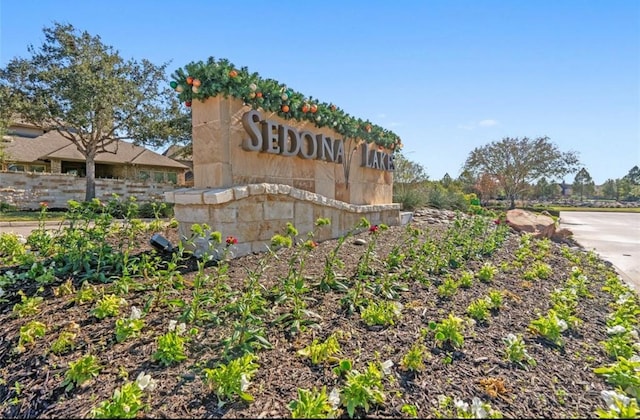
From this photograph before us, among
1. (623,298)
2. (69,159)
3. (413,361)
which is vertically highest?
(69,159)

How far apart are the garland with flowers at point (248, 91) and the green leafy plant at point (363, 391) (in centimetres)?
337

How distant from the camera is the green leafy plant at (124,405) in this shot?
1346mm

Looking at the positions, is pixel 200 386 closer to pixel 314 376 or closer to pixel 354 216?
pixel 314 376

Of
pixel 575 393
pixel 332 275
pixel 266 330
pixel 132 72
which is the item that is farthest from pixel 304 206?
pixel 132 72

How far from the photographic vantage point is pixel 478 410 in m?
1.43

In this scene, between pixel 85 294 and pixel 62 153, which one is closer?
pixel 85 294

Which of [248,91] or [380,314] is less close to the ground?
[248,91]

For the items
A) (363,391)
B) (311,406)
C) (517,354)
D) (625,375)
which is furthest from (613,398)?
(311,406)

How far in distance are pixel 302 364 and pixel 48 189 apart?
15.8m

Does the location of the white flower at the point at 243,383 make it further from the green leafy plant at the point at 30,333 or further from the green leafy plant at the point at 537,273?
the green leafy plant at the point at 537,273

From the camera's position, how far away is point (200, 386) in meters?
1.59

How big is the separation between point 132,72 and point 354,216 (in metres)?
13.5

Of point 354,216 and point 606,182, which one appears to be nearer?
point 354,216

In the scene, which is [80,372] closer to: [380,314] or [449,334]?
[380,314]
